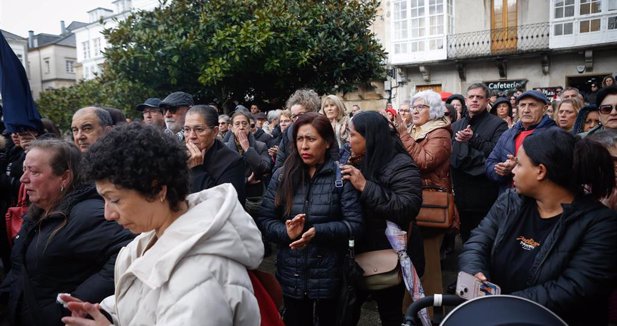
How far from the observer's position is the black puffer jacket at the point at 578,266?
6.37 ft

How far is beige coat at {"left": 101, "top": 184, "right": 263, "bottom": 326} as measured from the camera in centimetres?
140

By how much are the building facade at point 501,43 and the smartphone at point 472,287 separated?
16.2 m

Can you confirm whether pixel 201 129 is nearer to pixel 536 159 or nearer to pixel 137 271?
pixel 137 271

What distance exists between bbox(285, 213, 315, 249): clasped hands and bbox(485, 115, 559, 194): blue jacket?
227cm

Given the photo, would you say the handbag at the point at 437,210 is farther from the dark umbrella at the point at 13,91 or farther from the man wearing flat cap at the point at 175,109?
the dark umbrella at the point at 13,91

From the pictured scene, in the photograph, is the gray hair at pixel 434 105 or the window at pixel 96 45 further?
the window at pixel 96 45

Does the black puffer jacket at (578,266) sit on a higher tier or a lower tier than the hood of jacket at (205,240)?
lower

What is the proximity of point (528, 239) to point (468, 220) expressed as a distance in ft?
9.76

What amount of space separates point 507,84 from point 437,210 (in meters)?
17.0

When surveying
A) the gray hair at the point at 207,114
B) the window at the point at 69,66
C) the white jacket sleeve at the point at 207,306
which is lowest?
the white jacket sleeve at the point at 207,306

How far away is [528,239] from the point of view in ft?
7.11

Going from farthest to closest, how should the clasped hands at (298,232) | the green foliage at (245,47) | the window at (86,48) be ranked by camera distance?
the window at (86,48)
the green foliage at (245,47)
the clasped hands at (298,232)

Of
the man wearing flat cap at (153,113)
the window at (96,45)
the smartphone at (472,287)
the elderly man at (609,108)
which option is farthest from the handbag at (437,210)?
the window at (96,45)

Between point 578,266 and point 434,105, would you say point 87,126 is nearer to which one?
point 434,105
